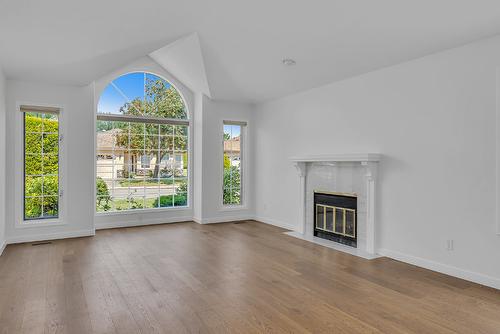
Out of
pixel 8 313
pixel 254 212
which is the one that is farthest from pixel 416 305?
pixel 254 212

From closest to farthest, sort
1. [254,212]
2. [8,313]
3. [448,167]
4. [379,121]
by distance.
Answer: [8,313]
[448,167]
[379,121]
[254,212]

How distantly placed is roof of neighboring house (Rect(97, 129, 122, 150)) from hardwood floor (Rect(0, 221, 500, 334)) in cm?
206

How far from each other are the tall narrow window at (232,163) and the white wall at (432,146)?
2.26 m

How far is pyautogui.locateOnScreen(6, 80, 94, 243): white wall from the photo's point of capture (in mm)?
5113

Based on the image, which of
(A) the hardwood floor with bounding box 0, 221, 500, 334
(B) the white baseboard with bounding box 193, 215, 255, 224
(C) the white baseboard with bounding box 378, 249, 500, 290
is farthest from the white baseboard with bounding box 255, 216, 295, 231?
(C) the white baseboard with bounding box 378, 249, 500, 290

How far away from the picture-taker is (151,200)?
680 centimetres

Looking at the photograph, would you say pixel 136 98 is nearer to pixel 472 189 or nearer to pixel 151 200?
pixel 151 200

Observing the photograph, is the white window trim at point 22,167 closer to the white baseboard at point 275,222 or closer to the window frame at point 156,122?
the window frame at point 156,122

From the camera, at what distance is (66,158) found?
5492mm

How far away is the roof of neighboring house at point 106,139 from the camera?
20.8 feet

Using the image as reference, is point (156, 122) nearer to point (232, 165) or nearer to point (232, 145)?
point (232, 145)

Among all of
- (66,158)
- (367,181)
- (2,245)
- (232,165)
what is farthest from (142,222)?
(367,181)

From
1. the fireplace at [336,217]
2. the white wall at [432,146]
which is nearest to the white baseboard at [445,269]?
the white wall at [432,146]

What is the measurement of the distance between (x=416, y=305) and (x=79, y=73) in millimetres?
5114
